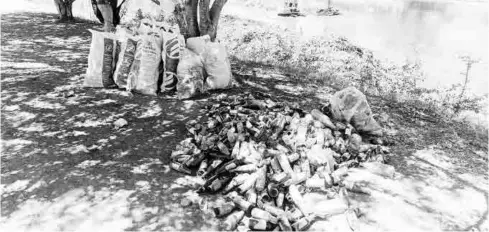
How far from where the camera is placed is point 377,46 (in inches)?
540

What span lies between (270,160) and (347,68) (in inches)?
195

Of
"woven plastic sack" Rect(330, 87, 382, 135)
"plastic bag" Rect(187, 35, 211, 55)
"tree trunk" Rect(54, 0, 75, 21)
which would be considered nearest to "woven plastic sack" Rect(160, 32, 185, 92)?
"plastic bag" Rect(187, 35, 211, 55)

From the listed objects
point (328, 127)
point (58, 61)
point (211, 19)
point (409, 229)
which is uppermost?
point (211, 19)

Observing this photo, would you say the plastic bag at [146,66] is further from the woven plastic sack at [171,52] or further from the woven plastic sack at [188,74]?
the woven plastic sack at [188,74]

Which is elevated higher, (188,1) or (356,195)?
(188,1)

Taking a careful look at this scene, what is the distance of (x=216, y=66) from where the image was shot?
15.0 ft

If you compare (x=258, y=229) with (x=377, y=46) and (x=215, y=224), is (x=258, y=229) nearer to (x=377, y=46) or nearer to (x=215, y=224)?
(x=215, y=224)

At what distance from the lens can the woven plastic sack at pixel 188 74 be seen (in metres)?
4.40

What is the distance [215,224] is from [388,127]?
2792 millimetres

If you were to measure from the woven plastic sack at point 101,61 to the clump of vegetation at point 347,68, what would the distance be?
110 inches

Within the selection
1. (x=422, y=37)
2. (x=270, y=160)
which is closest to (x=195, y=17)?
(x=270, y=160)

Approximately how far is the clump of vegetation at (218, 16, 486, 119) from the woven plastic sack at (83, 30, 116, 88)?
9.21 feet

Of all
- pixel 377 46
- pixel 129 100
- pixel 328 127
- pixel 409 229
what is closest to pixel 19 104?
pixel 129 100

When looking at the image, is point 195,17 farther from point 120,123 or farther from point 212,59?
point 120,123
